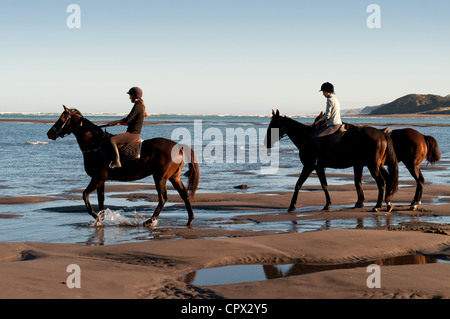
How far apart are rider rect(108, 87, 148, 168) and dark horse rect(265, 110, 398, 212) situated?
13.7ft

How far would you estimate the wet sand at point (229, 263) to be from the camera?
5.97 m

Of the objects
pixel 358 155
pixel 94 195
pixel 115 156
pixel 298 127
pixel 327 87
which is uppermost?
pixel 327 87

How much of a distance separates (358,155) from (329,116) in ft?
3.96

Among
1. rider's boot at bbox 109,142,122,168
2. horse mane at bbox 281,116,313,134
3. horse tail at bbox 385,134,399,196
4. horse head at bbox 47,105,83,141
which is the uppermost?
horse head at bbox 47,105,83,141

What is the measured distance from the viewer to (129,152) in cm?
1155

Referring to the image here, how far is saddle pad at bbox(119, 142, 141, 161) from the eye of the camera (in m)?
11.6

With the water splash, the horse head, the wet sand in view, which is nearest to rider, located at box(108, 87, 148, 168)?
the horse head

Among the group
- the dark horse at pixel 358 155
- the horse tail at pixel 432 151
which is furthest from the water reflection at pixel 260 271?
the horse tail at pixel 432 151

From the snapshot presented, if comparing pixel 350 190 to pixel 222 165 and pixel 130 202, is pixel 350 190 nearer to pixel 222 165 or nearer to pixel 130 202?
pixel 130 202

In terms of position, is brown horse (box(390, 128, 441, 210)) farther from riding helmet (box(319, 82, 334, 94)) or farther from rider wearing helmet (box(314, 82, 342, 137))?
riding helmet (box(319, 82, 334, 94))

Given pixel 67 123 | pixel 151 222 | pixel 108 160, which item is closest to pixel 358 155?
pixel 151 222

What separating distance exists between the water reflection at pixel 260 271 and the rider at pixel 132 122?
190 inches

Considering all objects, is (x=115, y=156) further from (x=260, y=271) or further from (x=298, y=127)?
(x=260, y=271)
